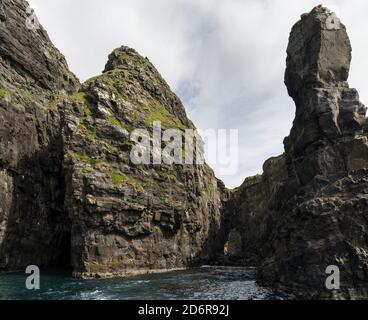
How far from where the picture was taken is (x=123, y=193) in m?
71.8

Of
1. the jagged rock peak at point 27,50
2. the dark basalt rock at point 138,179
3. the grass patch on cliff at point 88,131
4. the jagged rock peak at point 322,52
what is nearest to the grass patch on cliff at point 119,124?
the dark basalt rock at point 138,179

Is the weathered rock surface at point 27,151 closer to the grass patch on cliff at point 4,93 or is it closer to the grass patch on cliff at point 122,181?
the grass patch on cliff at point 4,93

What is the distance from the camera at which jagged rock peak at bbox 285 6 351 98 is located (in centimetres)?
6506

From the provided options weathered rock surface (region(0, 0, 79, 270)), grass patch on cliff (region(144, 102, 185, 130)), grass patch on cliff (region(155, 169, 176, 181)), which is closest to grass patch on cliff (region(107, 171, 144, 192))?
grass patch on cliff (region(155, 169, 176, 181))

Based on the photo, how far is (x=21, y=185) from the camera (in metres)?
70.6

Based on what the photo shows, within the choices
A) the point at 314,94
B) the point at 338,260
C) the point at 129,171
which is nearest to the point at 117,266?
the point at 129,171

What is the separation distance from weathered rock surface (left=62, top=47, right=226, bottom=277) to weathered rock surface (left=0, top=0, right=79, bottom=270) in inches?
323

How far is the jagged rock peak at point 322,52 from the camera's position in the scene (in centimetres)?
6506

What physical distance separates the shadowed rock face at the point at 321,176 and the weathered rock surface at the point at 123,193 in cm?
2450

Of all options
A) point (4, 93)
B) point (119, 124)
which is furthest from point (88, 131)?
point (4, 93)

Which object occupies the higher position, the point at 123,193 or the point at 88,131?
the point at 88,131

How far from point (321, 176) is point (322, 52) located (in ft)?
82.0

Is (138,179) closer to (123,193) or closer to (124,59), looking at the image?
(123,193)

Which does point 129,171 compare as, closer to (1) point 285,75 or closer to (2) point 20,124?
(2) point 20,124
